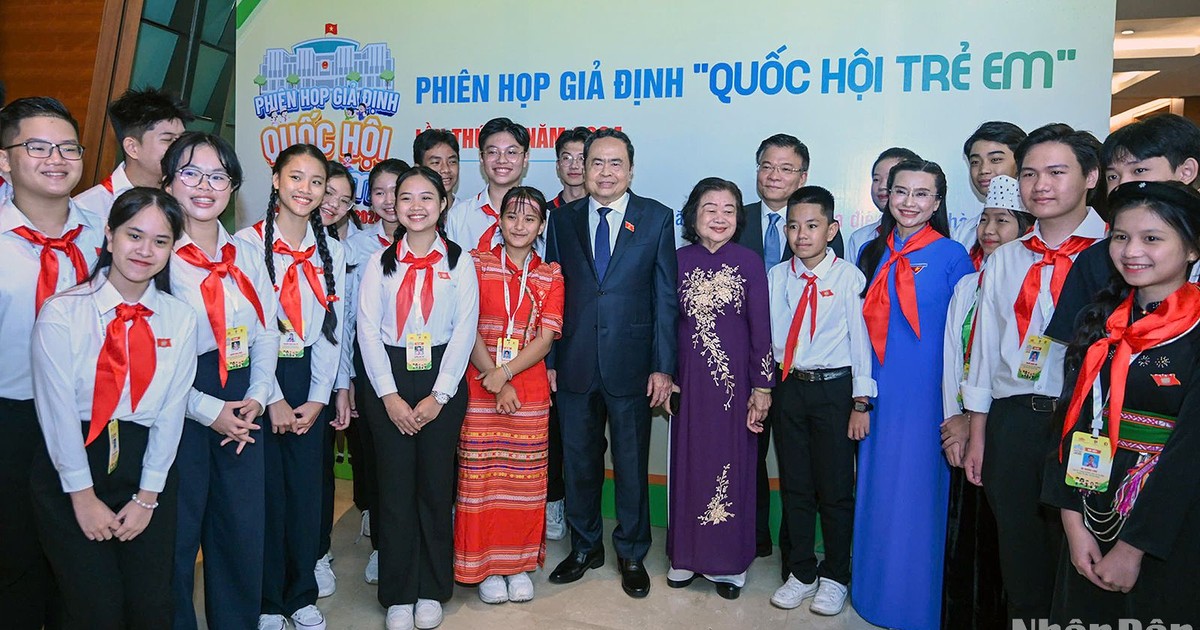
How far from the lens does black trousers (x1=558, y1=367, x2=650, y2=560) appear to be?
10.7ft

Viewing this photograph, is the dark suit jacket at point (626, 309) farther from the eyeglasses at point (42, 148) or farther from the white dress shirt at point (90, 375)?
the eyeglasses at point (42, 148)

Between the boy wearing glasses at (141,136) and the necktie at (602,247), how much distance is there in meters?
1.56

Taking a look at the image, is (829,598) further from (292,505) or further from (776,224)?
(292,505)

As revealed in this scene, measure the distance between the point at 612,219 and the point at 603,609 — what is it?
Result: 60.7 inches

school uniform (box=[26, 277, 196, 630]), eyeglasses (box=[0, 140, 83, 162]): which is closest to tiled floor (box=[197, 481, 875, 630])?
school uniform (box=[26, 277, 196, 630])

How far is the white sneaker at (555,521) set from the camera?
3977 millimetres

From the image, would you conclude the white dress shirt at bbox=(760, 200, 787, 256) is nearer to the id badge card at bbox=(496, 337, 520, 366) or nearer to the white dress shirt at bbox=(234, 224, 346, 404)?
the id badge card at bbox=(496, 337, 520, 366)

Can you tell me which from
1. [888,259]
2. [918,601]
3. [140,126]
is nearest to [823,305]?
[888,259]

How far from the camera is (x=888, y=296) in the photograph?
295 cm

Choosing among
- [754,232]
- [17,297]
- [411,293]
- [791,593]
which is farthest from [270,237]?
[791,593]

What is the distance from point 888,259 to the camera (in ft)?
9.81

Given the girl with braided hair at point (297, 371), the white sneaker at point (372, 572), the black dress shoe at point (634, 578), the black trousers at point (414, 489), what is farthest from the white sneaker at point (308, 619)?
the black dress shoe at point (634, 578)

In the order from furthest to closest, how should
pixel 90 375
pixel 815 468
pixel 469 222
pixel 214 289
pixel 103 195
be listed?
1. pixel 469 222
2. pixel 815 468
3. pixel 103 195
4. pixel 214 289
5. pixel 90 375

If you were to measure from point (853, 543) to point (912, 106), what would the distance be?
2.03 meters
